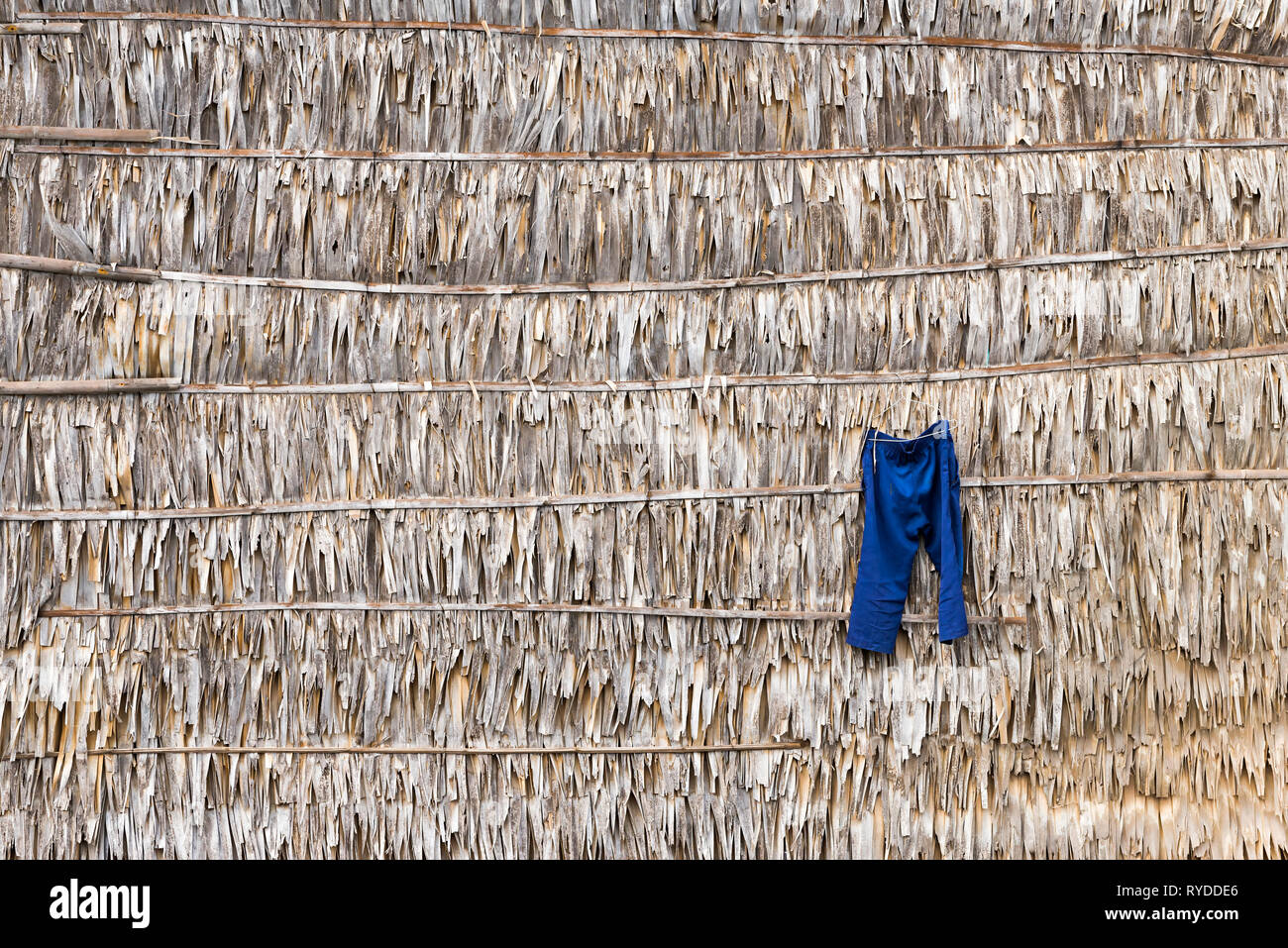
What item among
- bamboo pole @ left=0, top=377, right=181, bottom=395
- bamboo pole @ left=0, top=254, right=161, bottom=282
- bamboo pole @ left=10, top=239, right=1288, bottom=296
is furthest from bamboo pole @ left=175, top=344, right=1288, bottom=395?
bamboo pole @ left=0, top=254, right=161, bottom=282

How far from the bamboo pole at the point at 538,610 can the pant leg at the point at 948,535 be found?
0.23 ft

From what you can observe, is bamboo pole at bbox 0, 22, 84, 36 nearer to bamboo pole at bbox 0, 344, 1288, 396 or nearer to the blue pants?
bamboo pole at bbox 0, 344, 1288, 396

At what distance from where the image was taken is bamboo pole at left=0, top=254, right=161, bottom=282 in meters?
2.92

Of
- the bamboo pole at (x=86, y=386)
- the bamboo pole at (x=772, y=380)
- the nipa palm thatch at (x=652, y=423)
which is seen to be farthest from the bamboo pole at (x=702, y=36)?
the bamboo pole at (x=86, y=386)

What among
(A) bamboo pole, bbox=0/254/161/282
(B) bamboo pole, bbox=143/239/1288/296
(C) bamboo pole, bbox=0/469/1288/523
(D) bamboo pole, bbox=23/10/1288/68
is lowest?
(C) bamboo pole, bbox=0/469/1288/523

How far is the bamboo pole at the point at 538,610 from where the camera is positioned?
9.70 feet

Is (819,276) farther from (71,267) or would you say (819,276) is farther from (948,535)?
(71,267)

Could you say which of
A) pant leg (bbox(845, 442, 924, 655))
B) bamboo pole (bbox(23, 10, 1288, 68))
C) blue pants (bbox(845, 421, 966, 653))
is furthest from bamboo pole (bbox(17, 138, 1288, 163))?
pant leg (bbox(845, 442, 924, 655))

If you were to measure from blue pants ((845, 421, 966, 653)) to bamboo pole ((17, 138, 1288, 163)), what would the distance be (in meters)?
0.93

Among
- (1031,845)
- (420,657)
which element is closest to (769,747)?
(1031,845)

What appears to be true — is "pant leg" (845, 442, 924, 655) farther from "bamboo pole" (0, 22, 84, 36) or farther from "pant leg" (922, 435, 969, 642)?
"bamboo pole" (0, 22, 84, 36)

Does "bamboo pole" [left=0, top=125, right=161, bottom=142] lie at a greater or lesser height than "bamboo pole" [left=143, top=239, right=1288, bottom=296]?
greater

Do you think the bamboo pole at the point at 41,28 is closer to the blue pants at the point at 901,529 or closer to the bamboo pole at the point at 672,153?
the bamboo pole at the point at 672,153

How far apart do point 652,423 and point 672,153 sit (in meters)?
0.89
